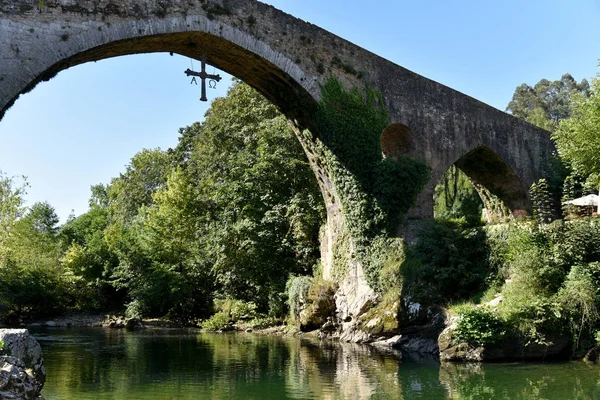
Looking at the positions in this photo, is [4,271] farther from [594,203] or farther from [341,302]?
[594,203]

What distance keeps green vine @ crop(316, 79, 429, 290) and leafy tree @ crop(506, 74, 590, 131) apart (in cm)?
4086

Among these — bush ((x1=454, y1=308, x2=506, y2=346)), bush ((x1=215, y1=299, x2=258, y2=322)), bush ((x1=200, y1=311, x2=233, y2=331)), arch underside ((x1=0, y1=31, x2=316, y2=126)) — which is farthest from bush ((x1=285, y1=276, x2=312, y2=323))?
bush ((x1=454, y1=308, x2=506, y2=346))

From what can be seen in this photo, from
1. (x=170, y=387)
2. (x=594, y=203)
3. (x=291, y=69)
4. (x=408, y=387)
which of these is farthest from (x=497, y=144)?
(x=170, y=387)

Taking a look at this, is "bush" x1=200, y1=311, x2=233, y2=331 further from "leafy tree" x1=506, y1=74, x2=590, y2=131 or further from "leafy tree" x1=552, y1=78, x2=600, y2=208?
"leafy tree" x1=506, y1=74, x2=590, y2=131

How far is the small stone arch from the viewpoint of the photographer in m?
19.0

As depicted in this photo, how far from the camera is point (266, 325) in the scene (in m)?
22.5

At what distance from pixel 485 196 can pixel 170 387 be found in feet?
59.5

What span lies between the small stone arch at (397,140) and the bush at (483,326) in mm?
7075

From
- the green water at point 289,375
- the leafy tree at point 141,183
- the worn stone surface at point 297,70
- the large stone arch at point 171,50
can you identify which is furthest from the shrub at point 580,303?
the leafy tree at point 141,183

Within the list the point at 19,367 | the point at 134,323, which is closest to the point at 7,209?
the point at 134,323

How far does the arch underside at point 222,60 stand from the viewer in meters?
13.2

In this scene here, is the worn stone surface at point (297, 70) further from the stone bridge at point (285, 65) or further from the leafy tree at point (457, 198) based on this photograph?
the leafy tree at point (457, 198)

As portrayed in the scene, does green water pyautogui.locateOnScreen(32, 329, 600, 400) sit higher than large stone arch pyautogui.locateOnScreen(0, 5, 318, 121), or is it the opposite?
large stone arch pyautogui.locateOnScreen(0, 5, 318, 121)

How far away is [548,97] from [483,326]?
56.8 meters
